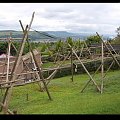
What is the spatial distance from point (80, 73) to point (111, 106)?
14.8 metres

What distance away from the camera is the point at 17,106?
→ 398 inches

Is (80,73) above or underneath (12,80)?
underneath

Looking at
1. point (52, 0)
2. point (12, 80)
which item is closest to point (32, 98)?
point (12, 80)

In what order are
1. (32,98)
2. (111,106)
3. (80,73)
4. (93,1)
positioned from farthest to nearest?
(80,73), (32,98), (111,106), (93,1)

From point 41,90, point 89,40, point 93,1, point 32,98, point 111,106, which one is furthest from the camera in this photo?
point 89,40

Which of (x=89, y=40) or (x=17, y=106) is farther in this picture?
(x=89, y=40)

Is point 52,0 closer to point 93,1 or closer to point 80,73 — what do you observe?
point 93,1

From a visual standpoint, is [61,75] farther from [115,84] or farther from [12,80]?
[12,80]
